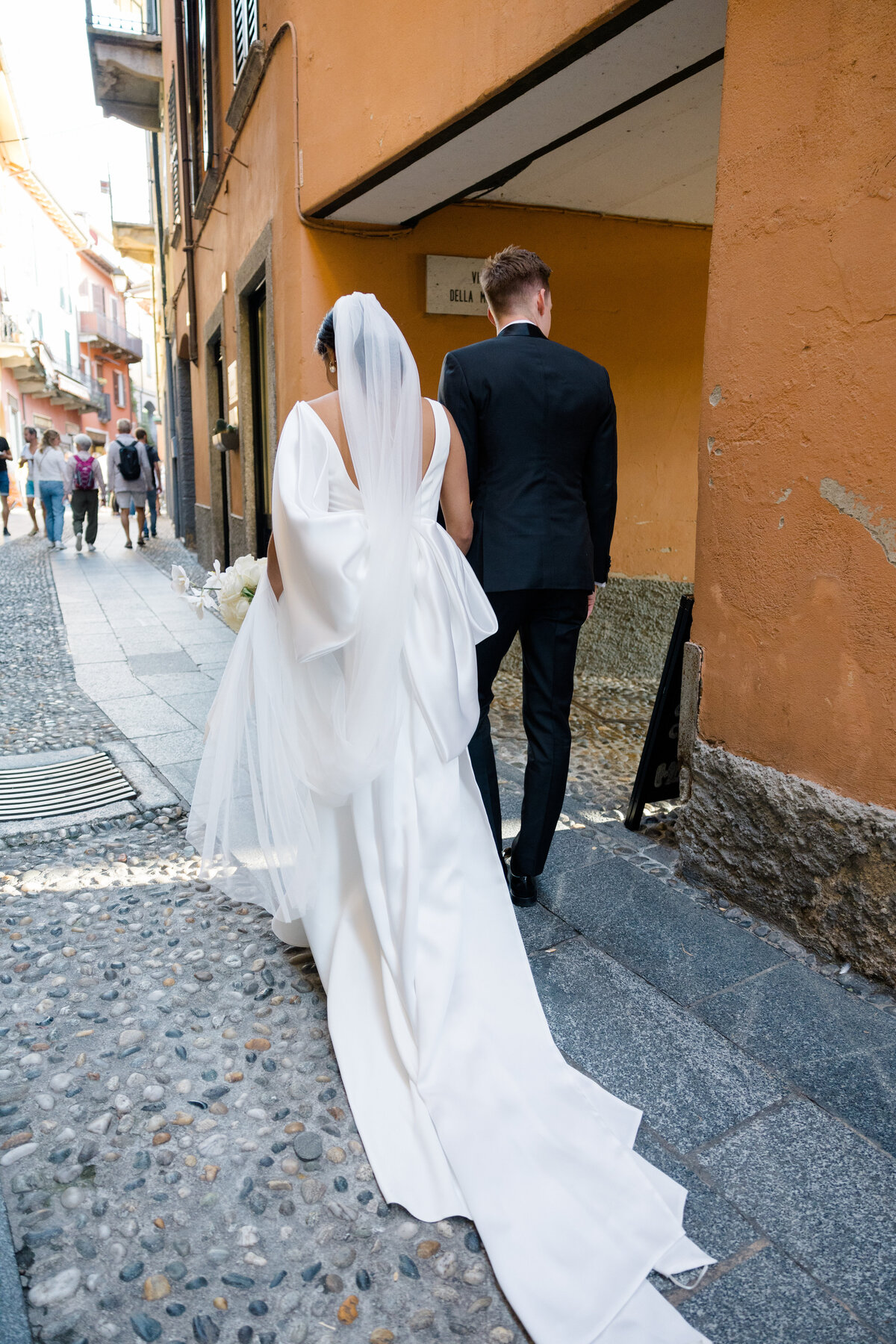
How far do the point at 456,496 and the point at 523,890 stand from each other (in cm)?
132

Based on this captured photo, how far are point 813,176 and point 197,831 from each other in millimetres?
2614

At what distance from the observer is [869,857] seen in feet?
8.14

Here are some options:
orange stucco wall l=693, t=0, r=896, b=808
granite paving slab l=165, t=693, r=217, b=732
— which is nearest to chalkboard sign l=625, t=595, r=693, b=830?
orange stucco wall l=693, t=0, r=896, b=808

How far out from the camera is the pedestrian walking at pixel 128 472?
43.9ft

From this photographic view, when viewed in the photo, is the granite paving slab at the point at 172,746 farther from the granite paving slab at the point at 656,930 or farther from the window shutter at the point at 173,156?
the window shutter at the point at 173,156

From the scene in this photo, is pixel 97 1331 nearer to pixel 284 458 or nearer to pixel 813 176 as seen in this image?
pixel 284 458

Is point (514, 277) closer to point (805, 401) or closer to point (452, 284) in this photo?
point (805, 401)

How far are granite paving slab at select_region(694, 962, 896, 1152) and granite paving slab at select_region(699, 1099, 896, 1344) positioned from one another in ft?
0.24

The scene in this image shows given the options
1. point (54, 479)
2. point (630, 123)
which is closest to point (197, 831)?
point (630, 123)

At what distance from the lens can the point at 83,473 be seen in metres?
12.7

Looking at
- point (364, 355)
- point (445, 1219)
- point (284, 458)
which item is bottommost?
point (445, 1219)

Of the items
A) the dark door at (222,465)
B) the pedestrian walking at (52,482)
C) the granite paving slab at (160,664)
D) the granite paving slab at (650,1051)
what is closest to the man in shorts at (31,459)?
the pedestrian walking at (52,482)

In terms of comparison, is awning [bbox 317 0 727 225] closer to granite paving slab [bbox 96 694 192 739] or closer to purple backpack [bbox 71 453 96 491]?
granite paving slab [bbox 96 694 192 739]

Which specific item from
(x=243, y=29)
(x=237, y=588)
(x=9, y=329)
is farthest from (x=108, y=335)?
(x=237, y=588)
